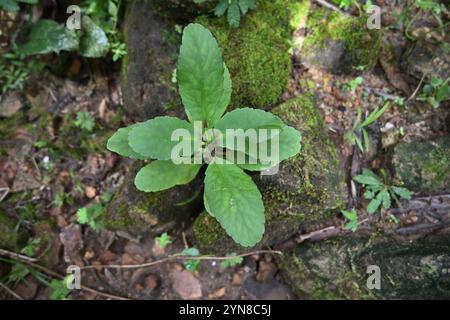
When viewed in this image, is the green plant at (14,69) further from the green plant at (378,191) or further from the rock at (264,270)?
the green plant at (378,191)

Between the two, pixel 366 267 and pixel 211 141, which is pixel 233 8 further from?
pixel 366 267

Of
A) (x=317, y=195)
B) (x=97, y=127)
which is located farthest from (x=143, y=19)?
(x=317, y=195)

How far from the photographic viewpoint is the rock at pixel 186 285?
113 inches

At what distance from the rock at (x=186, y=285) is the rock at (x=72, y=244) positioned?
2.27ft

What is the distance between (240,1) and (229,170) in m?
1.13

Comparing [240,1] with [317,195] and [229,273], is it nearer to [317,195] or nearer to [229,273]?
[317,195]

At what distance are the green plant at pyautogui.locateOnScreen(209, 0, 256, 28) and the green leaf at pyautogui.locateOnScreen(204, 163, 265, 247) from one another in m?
1.04

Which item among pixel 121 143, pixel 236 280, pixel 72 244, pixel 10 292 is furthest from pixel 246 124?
pixel 10 292

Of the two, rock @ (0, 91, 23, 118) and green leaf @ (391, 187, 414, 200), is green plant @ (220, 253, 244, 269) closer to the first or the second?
green leaf @ (391, 187, 414, 200)

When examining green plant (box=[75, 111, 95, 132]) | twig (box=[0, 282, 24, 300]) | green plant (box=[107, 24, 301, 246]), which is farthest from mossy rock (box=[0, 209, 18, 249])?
green plant (box=[107, 24, 301, 246])

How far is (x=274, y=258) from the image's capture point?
9.43 ft

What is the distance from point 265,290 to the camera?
2895mm

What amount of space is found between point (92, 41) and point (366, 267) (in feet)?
7.92

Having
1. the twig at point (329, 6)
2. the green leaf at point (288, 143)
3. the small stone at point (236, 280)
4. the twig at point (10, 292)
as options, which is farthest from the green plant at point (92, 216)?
the twig at point (329, 6)
